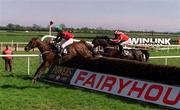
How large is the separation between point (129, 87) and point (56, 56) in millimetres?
3435

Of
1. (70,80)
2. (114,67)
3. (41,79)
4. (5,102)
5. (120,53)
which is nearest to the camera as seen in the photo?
(5,102)

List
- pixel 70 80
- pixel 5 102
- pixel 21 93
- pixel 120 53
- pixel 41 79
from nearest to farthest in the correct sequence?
pixel 5 102 < pixel 21 93 < pixel 70 80 < pixel 41 79 < pixel 120 53

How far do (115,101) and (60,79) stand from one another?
12.7ft

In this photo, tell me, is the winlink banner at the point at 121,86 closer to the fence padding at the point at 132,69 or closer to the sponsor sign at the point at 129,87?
the sponsor sign at the point at 129,87

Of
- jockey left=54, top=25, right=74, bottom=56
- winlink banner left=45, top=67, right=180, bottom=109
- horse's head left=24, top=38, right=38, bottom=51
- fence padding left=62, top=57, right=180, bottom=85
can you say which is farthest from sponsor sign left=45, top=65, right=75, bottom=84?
horse's head left=24, top=38, right=38, bottom=51

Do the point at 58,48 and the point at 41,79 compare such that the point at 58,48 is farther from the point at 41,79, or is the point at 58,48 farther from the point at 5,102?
the point at 5,102

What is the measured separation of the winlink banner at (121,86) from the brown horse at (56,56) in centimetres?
57

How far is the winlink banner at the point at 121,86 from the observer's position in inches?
370

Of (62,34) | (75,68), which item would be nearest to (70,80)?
(75,68)

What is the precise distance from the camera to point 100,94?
11.1 metres

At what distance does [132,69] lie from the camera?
36.9 ft

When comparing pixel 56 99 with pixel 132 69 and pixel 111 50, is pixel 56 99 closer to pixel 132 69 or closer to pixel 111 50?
pixel 132 69

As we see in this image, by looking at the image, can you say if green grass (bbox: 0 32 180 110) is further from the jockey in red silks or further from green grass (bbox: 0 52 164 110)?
the jockey in red silks

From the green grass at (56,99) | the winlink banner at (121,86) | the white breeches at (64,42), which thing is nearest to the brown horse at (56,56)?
the white breeches at (64,42)
